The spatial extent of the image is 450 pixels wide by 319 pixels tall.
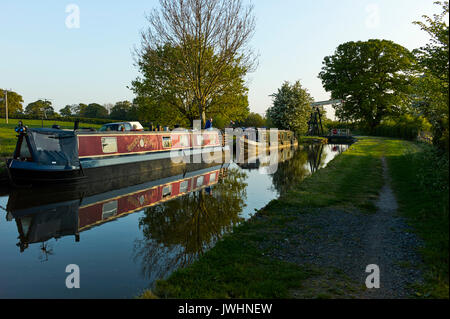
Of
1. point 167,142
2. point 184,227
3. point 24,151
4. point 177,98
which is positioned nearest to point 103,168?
point 24,151

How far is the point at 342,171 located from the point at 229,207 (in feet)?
21.6

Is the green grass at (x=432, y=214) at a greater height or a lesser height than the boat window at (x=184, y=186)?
greater

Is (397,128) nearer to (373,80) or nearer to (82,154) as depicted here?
(373,80)

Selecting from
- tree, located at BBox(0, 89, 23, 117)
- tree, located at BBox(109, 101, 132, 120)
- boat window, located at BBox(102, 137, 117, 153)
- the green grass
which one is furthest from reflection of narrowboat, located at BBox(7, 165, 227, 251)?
tree, located at BBox(0, 89, 23, 117)

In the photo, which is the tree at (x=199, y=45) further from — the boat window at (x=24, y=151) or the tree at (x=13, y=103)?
the tree at (x=13, y=103)

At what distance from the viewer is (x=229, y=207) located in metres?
9.51

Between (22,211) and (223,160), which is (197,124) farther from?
(22,211)

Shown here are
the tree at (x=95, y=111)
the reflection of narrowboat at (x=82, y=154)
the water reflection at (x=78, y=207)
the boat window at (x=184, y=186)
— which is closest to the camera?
the water reflection at (x=78, y=207)

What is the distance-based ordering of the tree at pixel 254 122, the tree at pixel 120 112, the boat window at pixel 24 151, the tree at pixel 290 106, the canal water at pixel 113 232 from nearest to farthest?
the canal water at pixel 113 232 < the boat window at pixel 24 151 < the tree at pixel 290 106 < the tree at pixel 120 112 < the tree at pixel 254 122

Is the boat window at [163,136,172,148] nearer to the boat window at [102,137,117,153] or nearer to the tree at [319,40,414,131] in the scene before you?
the boat window at [102,137,117,153]

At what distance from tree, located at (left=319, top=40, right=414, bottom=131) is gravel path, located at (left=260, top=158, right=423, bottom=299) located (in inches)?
1623

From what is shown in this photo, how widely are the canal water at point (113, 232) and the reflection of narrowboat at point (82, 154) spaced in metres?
0.88

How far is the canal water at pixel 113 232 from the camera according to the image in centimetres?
498

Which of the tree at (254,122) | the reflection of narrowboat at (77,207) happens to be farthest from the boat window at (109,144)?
the tree at (254,122)
